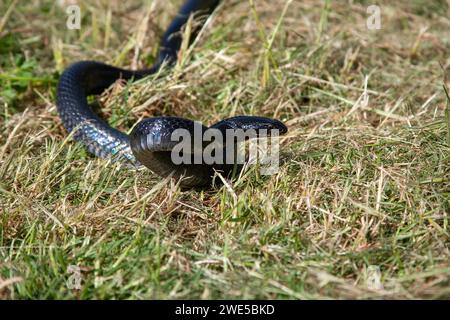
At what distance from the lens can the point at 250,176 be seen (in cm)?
421

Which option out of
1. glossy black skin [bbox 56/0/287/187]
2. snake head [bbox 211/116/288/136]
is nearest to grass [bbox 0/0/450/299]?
glossy black skin [bbox 56/0/287/187]

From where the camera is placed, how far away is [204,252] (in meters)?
3.65

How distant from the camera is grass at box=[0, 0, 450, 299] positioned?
133 inches

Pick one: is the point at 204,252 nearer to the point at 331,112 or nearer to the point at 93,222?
the point at 93,222

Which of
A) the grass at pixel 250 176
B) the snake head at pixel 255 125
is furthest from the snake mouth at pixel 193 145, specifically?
the grass at pixel 250 176

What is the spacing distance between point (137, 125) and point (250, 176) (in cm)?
76

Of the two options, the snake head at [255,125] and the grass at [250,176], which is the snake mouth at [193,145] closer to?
the snake head at [255,125]

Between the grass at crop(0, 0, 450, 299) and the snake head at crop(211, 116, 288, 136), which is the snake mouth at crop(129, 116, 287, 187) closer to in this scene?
the snake head at crop(211, 116, 288, 136)

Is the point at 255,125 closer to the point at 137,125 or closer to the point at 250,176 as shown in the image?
the point at 250,176

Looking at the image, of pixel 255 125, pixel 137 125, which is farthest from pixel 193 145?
pixel 255 125

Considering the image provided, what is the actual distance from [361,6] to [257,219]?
3.78m

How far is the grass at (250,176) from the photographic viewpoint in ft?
11.1

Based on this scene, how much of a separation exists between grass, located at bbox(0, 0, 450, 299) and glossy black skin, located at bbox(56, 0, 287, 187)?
127 millimetres
